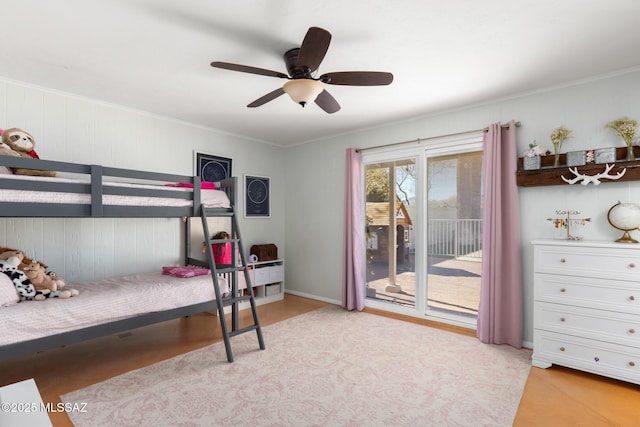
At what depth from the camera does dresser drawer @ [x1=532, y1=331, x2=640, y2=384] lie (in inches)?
97.7

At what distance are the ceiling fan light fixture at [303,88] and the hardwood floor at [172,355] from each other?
257cm

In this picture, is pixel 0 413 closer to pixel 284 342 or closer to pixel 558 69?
pixel 284 342

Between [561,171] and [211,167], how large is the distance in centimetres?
409

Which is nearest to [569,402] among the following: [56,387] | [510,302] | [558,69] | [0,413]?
[510,302]

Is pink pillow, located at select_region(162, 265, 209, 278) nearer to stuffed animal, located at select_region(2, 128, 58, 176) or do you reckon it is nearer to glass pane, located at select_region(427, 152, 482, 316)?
stuffed animal, located at select_region(2, 128, 58, 176)

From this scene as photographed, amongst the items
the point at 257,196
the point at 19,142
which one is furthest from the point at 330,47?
the point at 257,196

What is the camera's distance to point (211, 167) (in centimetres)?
462

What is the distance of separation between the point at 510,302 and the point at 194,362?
10.2 feet

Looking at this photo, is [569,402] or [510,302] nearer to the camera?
[569,402]

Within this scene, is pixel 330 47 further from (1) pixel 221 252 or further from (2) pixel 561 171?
(1) pixel 221 252

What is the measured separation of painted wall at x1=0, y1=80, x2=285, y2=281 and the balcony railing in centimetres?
313

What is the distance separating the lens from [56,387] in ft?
8.29

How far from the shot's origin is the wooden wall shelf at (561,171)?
2705 mm

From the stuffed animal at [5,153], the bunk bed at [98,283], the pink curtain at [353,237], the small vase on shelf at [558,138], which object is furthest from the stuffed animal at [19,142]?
the small vase on shelf at [558,138]
